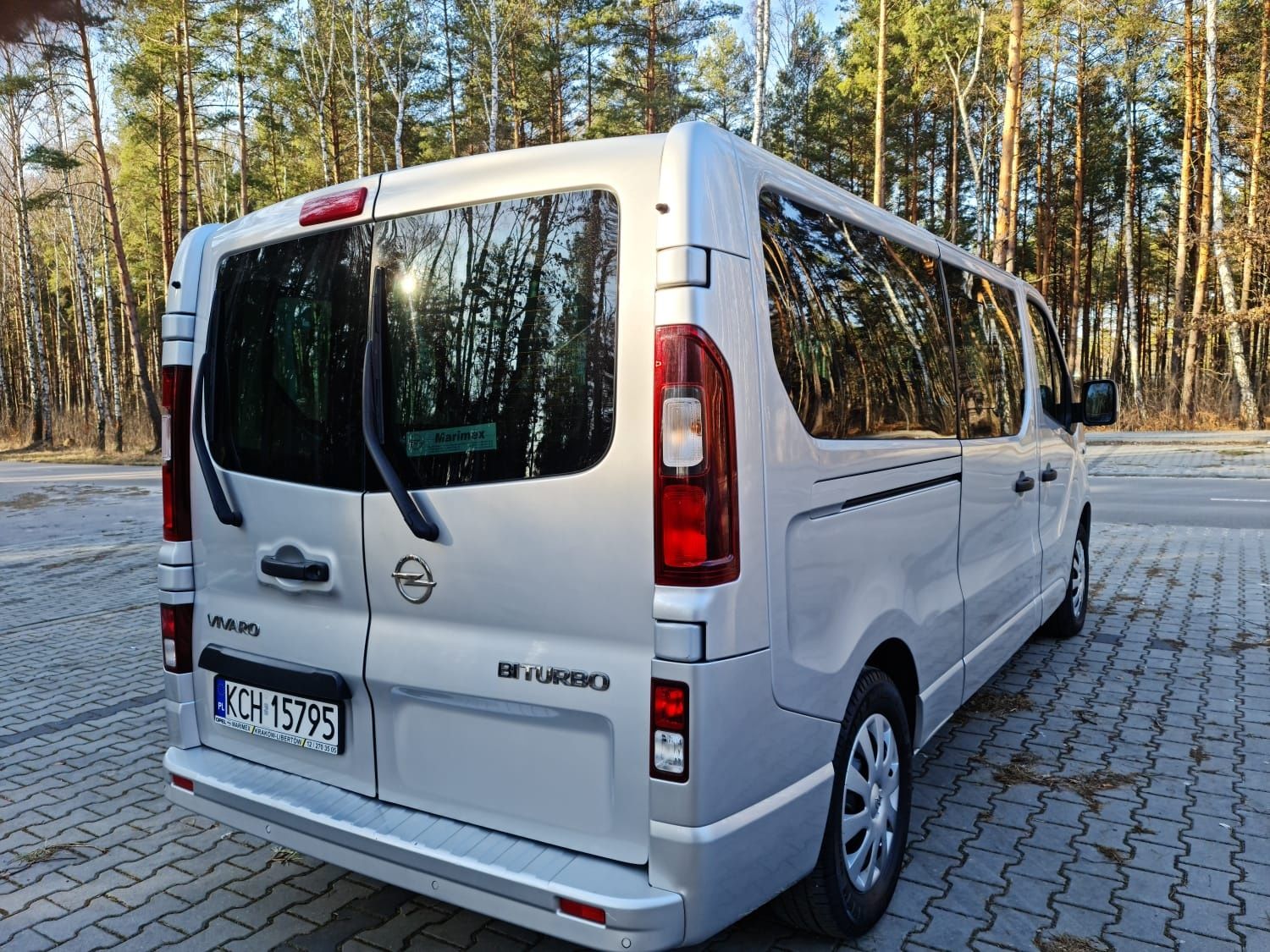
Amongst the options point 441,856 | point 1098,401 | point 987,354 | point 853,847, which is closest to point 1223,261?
point 1098,401

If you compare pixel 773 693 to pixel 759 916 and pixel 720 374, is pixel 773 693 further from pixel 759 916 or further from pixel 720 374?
pixel 759 916

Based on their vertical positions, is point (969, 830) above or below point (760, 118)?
below

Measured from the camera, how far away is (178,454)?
3035 millimetres

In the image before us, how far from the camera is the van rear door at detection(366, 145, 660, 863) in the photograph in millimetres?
2188

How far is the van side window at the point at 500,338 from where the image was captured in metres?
2.26

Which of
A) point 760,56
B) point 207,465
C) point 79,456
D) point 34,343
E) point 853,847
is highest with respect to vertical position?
point 760,56

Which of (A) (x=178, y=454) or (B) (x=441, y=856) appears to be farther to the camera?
(A) (x=178, y=454)

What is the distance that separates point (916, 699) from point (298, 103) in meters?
34.4

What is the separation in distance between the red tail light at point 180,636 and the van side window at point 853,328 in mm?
2076

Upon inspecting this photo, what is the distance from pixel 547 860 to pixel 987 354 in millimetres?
2994

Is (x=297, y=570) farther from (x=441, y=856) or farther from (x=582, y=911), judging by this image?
(x=582, y=911)

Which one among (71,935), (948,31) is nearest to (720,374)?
(71,935)

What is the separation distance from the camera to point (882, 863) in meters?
2.90

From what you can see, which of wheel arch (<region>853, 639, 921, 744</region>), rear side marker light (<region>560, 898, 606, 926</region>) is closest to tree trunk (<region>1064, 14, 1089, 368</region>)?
wheel arch (<region>853, 639, 921, 744</region>)
